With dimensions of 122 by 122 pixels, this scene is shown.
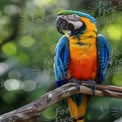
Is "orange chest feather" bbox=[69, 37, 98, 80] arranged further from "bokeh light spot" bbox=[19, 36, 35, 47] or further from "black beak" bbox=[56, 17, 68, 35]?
"bokeh light spot" bbox=[19, 36, 35, 47]

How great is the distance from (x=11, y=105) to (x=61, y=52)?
0.30 metres

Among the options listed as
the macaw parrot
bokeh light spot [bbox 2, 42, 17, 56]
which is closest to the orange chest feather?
the macaw parrot

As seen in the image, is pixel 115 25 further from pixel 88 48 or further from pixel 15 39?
pixel 15 39

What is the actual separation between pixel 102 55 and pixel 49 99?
0.59ft

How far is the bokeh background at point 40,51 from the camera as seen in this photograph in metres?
1.00

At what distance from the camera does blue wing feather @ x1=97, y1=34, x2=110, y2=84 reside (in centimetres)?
88

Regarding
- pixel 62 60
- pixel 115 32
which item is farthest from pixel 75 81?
pixel 115 32

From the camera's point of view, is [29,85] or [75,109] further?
[29,85]

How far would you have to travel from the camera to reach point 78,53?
877 mm

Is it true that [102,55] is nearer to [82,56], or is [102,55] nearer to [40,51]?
[82,56]

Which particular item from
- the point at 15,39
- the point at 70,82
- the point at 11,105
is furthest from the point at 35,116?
the point at 15,39

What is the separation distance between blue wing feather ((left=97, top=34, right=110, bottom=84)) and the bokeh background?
7cm

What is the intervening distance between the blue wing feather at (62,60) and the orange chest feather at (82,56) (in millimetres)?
13

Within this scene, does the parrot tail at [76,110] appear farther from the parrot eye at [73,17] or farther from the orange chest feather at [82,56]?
the parrot eye at [73,17]
